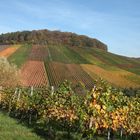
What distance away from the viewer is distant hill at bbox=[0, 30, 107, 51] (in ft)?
350

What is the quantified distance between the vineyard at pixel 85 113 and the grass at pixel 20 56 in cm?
4002

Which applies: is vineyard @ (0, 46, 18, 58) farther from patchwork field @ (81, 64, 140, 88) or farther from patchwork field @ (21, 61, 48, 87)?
patchwork field @ (81, 64, 140, 88)

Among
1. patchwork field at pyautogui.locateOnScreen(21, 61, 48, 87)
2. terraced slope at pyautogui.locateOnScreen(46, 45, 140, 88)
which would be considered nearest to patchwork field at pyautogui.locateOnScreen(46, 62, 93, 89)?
terraced slope at pyautogui.locateOnScreen(46, 45, 140, 88)

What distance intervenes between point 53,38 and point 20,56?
40483 millimetres

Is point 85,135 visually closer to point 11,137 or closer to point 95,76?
point 11,137

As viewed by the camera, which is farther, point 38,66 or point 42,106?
point 38,66

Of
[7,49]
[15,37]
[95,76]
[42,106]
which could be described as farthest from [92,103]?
[15,37]

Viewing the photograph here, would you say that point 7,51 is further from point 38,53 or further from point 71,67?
point 71,67

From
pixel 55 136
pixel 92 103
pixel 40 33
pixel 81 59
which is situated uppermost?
pixel 40 33

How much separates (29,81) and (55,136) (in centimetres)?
3645

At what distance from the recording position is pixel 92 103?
590 inches

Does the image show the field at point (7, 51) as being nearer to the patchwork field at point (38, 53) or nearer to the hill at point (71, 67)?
the hill at point (71, 67)

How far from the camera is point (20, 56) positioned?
7212 cm

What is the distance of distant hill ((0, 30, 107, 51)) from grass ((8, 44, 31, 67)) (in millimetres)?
24272
